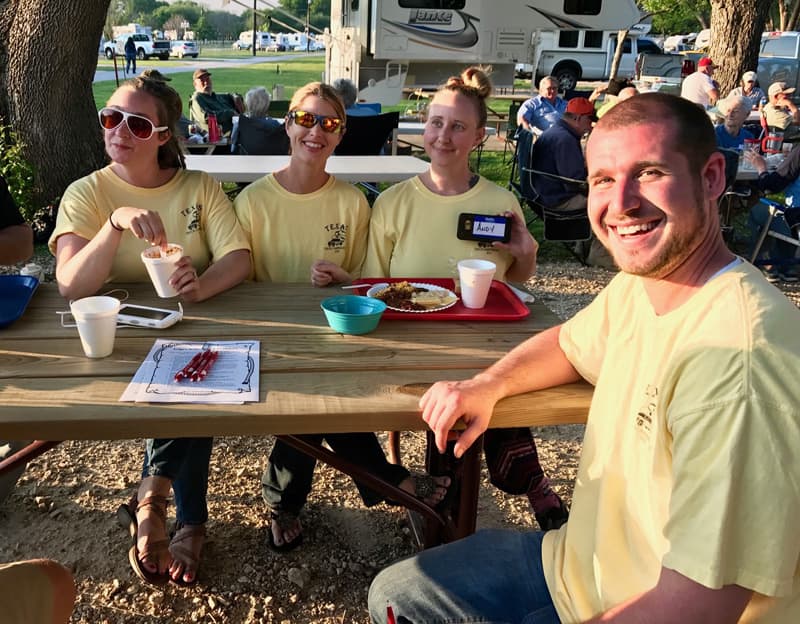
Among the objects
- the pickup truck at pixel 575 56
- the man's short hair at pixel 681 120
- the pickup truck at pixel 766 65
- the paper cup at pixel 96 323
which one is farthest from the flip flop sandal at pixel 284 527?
the pickup truck at pixel 575 56

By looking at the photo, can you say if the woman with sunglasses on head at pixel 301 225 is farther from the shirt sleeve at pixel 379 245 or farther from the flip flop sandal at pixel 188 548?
the flip flop sandal at pixel 188 548

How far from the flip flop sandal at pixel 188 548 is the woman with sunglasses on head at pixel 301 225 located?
267 millimetres

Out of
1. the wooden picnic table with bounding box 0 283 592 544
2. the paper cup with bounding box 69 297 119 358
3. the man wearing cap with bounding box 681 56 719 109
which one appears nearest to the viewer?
the wooden picnic table with bounding box 0 283 592 544

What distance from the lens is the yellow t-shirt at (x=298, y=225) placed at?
8.34 ft

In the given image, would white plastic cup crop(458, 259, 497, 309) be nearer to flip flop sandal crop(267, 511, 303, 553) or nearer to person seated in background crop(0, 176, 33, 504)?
flip flop sandal crop(267, 511, 303, 553)

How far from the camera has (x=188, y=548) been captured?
2312 millimetres

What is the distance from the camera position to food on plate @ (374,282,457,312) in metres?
2.08

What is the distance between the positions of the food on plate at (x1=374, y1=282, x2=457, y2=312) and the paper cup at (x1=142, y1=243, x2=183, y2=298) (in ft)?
2.02

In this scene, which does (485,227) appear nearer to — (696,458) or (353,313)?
(353,313)

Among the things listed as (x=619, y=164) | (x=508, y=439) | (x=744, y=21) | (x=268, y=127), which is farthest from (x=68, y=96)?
(x=744, y=21)

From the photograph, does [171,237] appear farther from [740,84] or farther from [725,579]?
[740,84]

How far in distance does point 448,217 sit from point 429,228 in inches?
3.2

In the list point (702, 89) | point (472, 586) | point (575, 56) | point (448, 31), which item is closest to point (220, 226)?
point (472, 586)

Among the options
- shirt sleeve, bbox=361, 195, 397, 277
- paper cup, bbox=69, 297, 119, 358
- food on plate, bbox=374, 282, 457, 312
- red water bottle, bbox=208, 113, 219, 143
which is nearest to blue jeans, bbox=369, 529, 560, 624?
food on plate, bbox=374, 282, 457, 312
